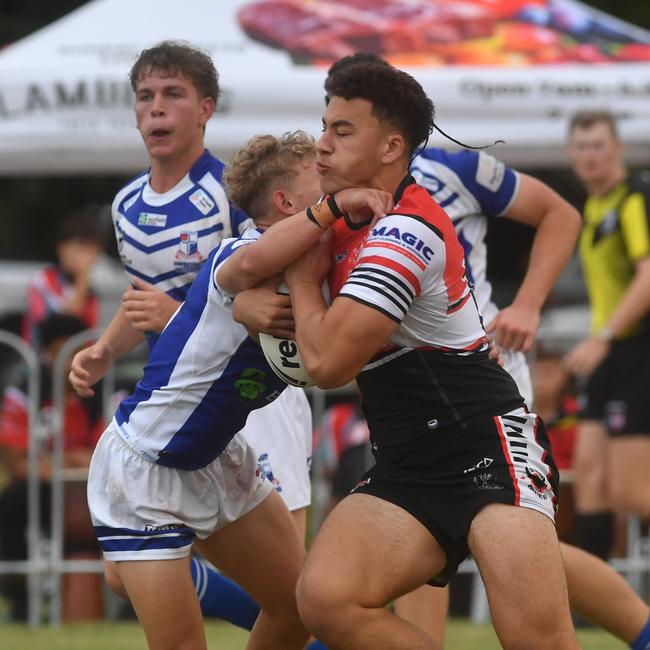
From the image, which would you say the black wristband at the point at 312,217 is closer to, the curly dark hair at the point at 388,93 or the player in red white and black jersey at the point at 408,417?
the player in red white and black jersey at the point at 408,417

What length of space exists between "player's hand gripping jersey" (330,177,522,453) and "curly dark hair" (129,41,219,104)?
130 centimetres

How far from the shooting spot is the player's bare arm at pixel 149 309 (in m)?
4.74

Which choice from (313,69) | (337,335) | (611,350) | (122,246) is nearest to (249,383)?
(337,335)

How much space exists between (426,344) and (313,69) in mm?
4210

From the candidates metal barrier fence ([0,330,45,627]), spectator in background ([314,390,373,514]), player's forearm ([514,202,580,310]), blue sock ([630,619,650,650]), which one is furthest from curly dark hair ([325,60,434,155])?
metal barrier fence ([0,330,45,627])

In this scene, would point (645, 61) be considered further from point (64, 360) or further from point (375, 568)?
point (375, 568)

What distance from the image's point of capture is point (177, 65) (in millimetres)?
5102

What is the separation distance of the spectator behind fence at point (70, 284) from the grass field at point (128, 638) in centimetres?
227

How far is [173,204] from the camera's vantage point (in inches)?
198

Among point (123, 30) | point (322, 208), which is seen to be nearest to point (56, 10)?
point (123, 30)

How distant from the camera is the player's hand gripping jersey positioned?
3.89 m

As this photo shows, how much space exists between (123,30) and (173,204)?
352cm

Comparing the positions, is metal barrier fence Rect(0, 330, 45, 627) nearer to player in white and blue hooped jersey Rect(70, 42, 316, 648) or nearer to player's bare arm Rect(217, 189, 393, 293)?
player in white and blue hooped jersey Rect(70, 42, 316, 648)

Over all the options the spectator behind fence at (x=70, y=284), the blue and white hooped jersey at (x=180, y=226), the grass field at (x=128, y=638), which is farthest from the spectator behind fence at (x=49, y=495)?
the blue and white hooped jersey at (x=180, y=226)
